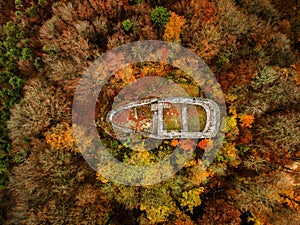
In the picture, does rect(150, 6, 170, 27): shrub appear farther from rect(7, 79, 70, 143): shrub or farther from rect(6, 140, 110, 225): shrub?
rect(6, 140, 110, 225): shrub

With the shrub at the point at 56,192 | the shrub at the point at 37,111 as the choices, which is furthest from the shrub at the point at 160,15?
the shrub at the point at 56,192

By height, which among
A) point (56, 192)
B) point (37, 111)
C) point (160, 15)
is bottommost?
point (56, 192)

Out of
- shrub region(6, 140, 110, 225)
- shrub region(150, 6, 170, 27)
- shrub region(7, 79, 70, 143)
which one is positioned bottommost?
shrub region(6, 140, 110, 225)

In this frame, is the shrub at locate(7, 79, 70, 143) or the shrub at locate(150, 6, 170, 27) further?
the shrub at locate(7, 79, 70, 143)

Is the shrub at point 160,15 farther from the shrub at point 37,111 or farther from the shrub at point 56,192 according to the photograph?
the shrub at point 56,192

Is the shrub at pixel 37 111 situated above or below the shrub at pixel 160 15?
below

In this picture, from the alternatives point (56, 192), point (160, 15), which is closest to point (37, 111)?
point (56, 192)

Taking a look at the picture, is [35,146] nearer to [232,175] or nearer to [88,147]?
[88,147]

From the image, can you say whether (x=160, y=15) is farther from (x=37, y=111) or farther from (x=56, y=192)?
(x=56, y=192)

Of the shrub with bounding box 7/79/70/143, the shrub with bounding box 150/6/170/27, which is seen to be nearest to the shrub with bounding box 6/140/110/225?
the shrub with bounding box 7/79/70/143
